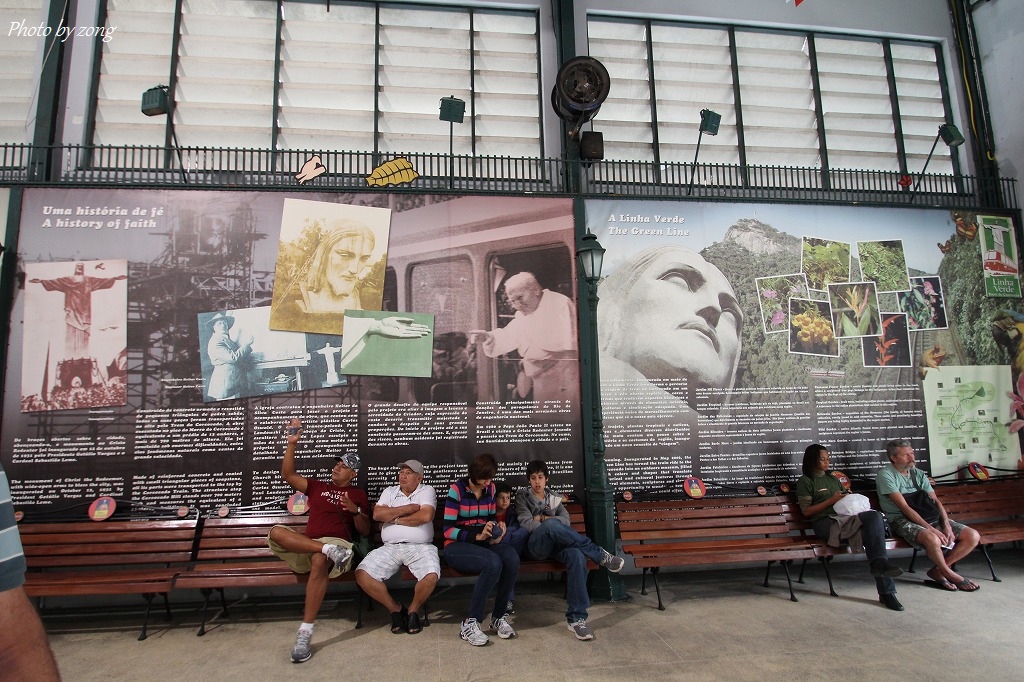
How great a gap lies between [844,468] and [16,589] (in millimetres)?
7578

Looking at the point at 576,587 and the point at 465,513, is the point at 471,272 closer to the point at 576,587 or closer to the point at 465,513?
the point at 465,513

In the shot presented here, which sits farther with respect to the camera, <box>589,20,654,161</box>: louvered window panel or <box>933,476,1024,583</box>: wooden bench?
<box>589,20,654,161</box>: louvered window panel

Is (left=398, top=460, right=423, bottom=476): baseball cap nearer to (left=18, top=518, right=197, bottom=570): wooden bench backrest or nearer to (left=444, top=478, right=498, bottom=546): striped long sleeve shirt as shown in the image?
(left=444, top=478, right=498, bottom=546): striped long sleeve shirt

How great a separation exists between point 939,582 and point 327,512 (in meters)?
6.19

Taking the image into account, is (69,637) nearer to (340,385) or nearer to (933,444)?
(340,385)

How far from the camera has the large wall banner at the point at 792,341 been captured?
6.68 meters

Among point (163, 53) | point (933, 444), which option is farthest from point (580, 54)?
point (933, 444)

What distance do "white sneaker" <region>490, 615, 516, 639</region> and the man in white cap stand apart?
618 millimetres

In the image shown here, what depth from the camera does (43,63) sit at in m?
6.86

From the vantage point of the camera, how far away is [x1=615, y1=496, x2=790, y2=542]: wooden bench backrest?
602 centimetres

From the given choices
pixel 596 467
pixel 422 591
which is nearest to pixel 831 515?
pixel 596 467

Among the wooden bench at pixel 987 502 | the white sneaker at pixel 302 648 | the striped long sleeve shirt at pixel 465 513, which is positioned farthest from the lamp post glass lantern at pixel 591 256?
the wooden bench at pixel 987 502

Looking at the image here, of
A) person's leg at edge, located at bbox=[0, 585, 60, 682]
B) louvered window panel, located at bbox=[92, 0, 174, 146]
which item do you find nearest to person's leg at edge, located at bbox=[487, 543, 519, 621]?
person's leg at edge, located at bbox=[0, 585, 60, 682]

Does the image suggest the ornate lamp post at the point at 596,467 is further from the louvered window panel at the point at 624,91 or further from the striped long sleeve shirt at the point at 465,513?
the louvered window panel at the point at 624,91
